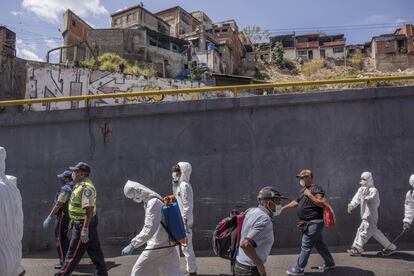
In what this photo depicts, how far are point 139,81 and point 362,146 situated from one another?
67.3ft

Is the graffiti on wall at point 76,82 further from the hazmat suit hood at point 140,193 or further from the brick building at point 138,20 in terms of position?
the brick building at point 138,20

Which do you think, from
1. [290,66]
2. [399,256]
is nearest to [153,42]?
[290,66]

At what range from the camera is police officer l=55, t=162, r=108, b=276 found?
220 inches

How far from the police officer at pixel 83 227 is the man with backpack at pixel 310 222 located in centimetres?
296

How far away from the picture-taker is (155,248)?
4613 millimetres

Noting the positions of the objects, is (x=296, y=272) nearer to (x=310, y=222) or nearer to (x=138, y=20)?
(x=310, y=222)

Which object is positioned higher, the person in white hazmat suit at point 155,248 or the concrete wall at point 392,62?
the concrete wall at point 392,62

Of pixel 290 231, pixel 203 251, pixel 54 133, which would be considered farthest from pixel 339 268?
pixel 54 133

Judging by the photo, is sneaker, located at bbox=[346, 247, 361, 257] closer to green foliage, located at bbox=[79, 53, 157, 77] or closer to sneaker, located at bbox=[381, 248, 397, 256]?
sneaker, located at bbox=[381, 248, 397, 256]

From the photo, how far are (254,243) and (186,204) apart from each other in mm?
2844

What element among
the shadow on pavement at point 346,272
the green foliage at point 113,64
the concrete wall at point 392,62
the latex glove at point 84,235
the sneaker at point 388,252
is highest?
the concrete wall at point 392,62

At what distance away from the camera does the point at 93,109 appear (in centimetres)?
890

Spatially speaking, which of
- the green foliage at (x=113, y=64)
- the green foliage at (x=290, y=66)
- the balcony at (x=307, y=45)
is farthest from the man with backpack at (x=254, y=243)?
the balcony at (x=307, y=45)

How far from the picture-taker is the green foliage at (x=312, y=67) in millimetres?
54816
